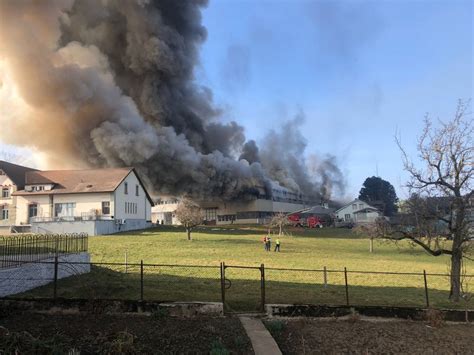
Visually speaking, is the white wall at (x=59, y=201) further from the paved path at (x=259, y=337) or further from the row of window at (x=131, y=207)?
the paved path at (x=259, y=337)

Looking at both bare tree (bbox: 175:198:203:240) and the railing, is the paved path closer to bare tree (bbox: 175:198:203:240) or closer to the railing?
bare tree (bbox: 175:198:203:240)

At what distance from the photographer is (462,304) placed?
35.4 ft

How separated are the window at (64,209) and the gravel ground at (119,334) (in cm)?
3703

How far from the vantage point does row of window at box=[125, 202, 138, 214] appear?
4420 centimetres

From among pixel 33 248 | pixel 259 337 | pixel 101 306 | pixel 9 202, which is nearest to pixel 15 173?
pixel 9 202

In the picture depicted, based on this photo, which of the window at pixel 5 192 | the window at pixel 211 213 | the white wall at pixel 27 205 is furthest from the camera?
the window at pixel 211 213

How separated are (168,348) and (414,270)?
16.6 meters

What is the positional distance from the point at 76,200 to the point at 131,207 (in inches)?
231

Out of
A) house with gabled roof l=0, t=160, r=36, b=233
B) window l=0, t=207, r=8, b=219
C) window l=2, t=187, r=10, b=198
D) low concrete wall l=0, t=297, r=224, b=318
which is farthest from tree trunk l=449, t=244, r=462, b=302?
window l=2, t=187, r=10, b=198

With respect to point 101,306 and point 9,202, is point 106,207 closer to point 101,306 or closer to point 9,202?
point 9,202

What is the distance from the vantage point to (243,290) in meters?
11.8

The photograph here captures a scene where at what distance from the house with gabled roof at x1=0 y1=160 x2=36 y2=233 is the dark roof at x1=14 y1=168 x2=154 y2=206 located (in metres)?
1.26

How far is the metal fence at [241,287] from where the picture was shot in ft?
31.0

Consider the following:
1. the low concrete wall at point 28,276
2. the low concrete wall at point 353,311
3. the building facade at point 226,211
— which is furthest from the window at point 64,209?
the low concrete wall at point 353,311
